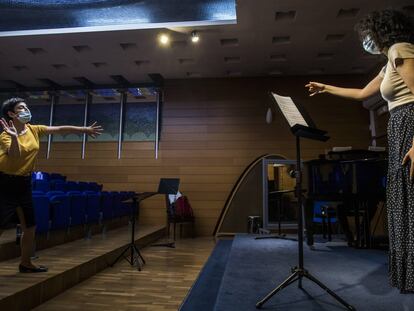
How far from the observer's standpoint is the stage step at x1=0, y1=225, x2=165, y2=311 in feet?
6.08

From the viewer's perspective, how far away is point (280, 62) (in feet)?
18.2

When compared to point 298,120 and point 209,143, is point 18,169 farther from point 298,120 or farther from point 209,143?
point 209,143

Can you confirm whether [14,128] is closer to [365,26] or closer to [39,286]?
[39,286]

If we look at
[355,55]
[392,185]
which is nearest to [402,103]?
[392,185]

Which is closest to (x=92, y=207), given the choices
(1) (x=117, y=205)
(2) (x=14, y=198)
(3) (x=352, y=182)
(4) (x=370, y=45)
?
(1) (x=117, y=205)

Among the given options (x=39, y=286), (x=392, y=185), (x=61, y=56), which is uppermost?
(x=61, y=56)

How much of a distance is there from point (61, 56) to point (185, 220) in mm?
3322

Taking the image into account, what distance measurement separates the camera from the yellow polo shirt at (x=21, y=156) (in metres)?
2.01

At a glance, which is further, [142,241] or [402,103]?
[142,241]

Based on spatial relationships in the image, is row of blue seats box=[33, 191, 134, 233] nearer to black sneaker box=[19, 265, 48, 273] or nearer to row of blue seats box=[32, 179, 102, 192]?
row of blue seats box=[32, 179, 102, 192]

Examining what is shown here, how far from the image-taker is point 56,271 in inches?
90.6

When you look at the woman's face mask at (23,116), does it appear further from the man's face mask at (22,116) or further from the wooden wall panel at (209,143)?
the wooden wall panel at (209,143)

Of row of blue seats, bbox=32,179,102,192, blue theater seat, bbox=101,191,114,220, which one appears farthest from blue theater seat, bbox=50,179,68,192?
blue theater seat, bbox=101,191,114,220

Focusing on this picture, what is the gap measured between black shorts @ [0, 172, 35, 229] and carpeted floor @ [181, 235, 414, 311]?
1138mm
